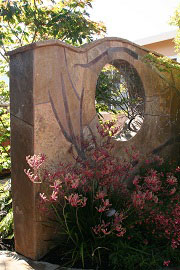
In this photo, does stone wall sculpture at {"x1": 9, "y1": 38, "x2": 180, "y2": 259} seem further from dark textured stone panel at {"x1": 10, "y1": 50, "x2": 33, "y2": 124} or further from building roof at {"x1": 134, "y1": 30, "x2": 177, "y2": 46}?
building roof at {"x1": 134, "y1": 30, "x2": 177, "y2": 46}

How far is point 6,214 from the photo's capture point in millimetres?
3760

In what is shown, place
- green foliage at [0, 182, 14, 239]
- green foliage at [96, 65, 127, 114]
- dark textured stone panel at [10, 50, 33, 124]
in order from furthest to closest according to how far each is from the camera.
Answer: green foliage at [96, 65, 127, 114]
green foliage at [0, 182, 14, 239]
dark textured stone panel at [10, 50, 33, 124]

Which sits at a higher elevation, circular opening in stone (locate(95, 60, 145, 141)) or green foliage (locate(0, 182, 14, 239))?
circular opening in stone (locate(95, 60, 145, 141))

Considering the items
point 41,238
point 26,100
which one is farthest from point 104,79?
point 41,238

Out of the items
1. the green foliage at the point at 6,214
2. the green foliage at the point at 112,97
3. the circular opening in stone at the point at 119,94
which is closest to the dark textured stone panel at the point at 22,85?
the green foliage at the point at 6,214

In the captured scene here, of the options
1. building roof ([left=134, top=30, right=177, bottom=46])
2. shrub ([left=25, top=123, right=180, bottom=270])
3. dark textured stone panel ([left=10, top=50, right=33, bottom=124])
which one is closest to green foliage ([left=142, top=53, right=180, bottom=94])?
shrub ([left=25, top=123, right=180, bottom=270])

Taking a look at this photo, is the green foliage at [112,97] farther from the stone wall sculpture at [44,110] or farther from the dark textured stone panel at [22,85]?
the dark textured stone panel at [22,85]

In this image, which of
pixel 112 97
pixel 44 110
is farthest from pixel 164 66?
pixel 44 110

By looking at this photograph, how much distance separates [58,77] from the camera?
3117 millimetres

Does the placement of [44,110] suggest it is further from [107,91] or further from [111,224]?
[107,91]

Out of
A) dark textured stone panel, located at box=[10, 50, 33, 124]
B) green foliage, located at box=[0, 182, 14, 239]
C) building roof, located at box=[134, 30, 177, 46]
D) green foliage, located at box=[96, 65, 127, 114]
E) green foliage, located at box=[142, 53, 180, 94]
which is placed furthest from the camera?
building roof, located at box=[134, 30, 177, 46]

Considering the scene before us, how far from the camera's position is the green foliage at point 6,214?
11.3ft

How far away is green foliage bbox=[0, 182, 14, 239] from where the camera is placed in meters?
3.43

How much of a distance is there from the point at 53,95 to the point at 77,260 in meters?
1.71
